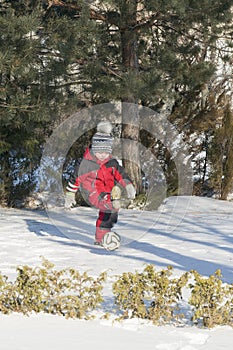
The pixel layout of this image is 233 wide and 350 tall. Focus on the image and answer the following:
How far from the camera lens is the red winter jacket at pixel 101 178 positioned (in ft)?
22.3

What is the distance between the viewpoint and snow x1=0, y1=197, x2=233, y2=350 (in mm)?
3627

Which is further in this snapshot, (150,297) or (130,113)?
(130,113)

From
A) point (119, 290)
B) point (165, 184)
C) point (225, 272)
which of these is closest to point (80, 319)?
point (119, 290)

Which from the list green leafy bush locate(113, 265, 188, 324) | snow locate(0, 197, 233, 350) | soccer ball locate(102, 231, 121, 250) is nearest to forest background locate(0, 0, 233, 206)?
snow locate(0, 197, 233, 350)

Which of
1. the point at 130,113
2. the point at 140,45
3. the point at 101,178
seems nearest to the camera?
the point at 101,178

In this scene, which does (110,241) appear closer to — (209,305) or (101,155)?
(101,155)

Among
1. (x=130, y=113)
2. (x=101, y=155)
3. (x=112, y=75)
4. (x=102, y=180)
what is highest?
(x=112, y=75)

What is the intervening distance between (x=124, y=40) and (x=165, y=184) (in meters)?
3.37

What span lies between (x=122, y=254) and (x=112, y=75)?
4.67 meters

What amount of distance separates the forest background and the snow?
1.49 metres

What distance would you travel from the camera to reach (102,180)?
682 cm

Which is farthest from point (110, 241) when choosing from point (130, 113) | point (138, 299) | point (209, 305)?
point (130, 113)

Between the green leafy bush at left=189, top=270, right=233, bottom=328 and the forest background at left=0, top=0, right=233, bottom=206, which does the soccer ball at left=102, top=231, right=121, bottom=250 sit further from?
the forest background at left=0, top=0, right=233, bottom=206

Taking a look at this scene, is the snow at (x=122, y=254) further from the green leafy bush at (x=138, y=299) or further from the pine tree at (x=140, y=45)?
the pine tree at (x=140, y=45)
